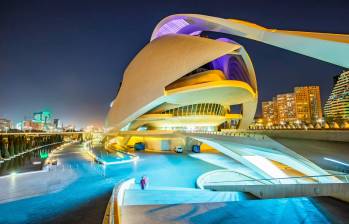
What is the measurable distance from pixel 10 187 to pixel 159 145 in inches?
794

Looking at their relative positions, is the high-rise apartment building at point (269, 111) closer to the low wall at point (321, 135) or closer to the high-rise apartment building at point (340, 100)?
the high-rise apartment building at point (340, 100)

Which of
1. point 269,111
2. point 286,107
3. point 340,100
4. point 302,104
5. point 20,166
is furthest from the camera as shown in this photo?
point 269,111

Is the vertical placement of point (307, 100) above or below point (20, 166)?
above

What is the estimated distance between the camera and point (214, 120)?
32.9 metres

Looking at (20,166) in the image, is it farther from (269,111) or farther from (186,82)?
(269,111)

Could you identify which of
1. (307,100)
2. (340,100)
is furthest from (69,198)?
(307,100)

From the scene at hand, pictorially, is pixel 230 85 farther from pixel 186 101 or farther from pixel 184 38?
pixel 184 38

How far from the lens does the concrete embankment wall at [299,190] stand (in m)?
5.15

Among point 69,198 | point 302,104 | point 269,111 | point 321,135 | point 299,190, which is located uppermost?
point 302,104

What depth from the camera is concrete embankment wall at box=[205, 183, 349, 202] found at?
5.15 meters

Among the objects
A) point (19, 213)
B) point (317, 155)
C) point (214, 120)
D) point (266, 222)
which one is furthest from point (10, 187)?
point (214, 120)

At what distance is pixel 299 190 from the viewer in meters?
6.30

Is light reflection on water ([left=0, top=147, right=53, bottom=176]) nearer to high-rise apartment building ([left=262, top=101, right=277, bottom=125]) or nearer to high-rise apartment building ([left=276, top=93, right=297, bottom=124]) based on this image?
high-rise apartment building ([left=276, top=93, right=297, bottom=124])

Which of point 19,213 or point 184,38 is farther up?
point 184,38
